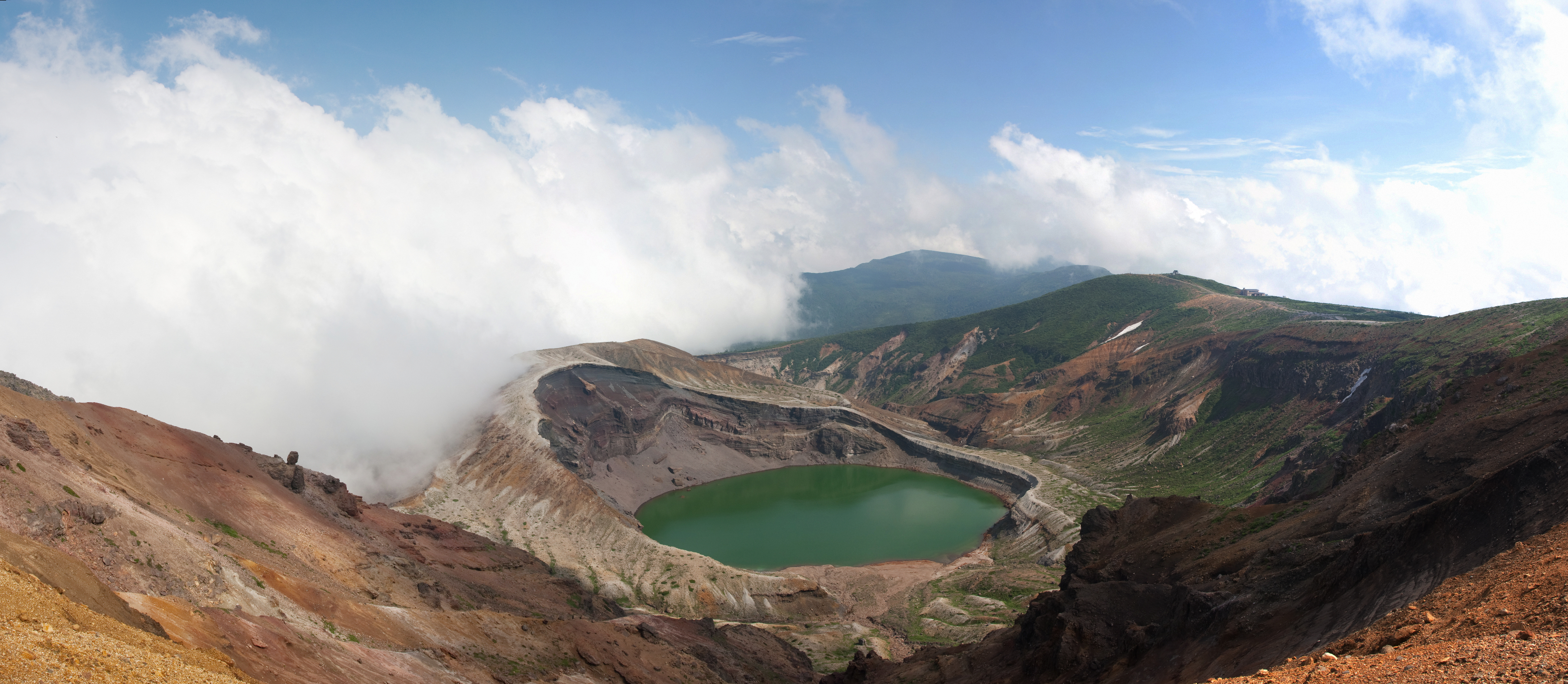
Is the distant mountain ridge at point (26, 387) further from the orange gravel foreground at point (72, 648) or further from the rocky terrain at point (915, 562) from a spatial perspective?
the orange gravel foreground at point (72, 648)

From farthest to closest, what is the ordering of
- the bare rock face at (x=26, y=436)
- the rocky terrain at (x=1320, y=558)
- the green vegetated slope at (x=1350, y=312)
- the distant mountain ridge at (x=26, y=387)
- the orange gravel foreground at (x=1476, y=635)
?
1. the green vegetated slope at (x=1350, y=312)
2. the distant mountain ridge at (x=26, y=387)
3. the bare rock face at (x=26, y=436)
4. the rocky terrain at (x=1320, y=558)
5. the orange gravel foreground at (x=1476, y=635)

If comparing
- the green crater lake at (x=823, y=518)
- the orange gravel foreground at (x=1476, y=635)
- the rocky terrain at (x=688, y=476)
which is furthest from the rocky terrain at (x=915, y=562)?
the green crater lake at (x=823, y=518)

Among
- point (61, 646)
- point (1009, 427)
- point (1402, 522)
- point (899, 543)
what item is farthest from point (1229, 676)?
point (1009, 427)

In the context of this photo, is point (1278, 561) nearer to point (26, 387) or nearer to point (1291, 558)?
point (1291, 558)

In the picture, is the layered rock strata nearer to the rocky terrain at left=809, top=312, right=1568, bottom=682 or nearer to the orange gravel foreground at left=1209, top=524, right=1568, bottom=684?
the rocky terrain at left=809, top=312, right=1568, bottom=682

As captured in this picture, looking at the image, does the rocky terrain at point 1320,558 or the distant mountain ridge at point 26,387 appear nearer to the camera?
the rocky terrain at point 1320,558
